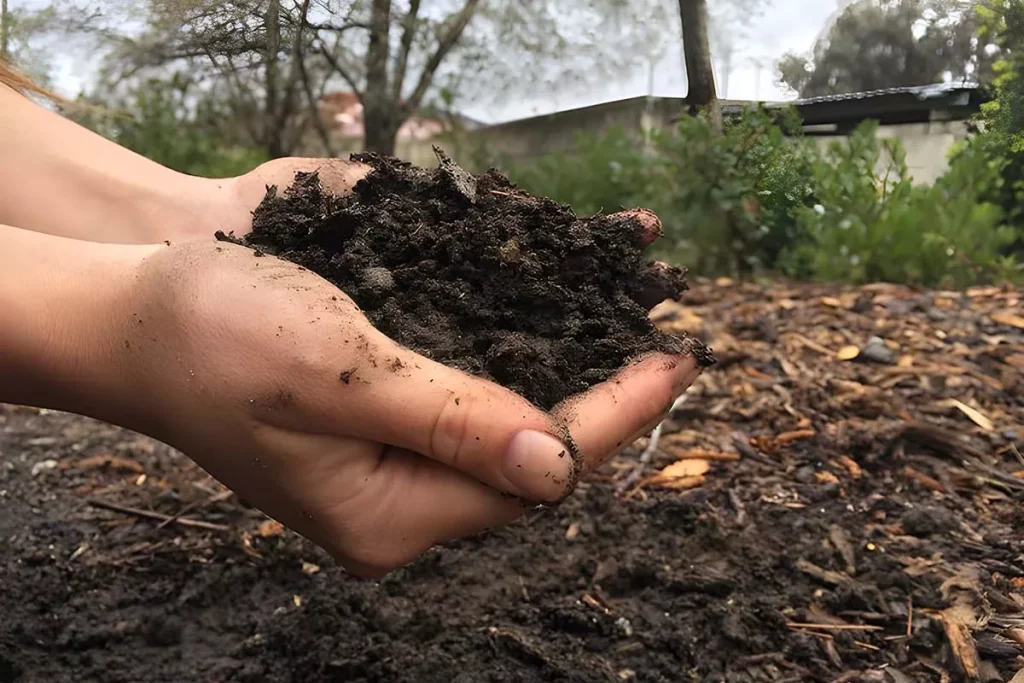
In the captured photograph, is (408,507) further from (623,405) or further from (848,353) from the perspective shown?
(848,353)

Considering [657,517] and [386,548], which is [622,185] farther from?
[386,548]

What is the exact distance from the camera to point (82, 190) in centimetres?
138

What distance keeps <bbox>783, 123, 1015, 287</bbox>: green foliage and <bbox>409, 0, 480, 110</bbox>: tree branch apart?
0.66 m

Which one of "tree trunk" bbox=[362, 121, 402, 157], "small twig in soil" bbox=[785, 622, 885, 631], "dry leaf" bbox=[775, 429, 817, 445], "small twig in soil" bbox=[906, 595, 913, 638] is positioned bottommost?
"small twig in soil" bbox=[785, 622, 885, 631]

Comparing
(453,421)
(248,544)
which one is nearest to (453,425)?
(453,421)

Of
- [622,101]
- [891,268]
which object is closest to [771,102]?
[622,101]

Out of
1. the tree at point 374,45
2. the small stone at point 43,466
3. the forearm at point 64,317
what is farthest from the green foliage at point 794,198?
the small stone at point 43,466

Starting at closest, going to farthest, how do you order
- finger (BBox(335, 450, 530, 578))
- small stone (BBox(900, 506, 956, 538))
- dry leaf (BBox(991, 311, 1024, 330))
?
finger (BBox(335, 450, 530, 578)) → small stone (BBox(900, 506, 956, 538)) → dry leaf (BBox(991, 311, 1024, 330))

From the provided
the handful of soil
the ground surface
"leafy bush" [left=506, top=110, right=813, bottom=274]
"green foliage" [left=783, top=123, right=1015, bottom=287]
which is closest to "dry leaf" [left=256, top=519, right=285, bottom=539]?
the ground surface

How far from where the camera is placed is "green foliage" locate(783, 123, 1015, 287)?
1297 millimetres

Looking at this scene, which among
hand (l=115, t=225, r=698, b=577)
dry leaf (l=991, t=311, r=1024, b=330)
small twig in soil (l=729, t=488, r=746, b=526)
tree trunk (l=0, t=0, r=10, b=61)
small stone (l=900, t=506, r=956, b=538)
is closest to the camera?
hand (l=115, t=225, r=698, b=577)

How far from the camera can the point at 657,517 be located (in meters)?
1.67

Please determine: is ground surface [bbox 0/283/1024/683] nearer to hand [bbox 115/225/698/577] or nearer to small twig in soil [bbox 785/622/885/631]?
small twig in soil [bbox 785/622/885/631]

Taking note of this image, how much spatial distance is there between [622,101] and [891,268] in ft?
5.18
